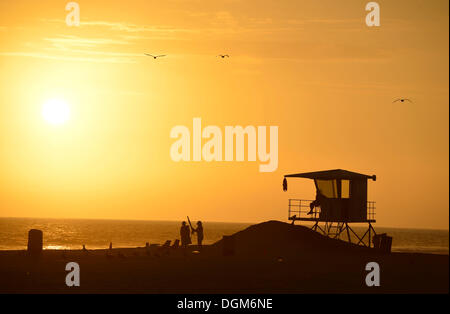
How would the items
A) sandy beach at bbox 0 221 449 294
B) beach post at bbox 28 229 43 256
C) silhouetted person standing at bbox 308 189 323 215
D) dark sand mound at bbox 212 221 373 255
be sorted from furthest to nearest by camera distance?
silhouetted person standing at bbox 308 189 323 215 < dark sand mound at bbox 212 221 373 255 < beach post at bbox 28 229 43 256 < sandy beach at bbox 0 221 449 294

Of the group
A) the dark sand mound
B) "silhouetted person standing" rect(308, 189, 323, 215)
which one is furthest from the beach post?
"silhouetted person standing" rect(308, 189, 323, 215)

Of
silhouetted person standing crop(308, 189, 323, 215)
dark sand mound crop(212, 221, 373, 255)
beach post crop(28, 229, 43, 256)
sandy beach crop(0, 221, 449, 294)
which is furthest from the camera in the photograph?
silhouetted person standing crop(308, 189, 323, 215)

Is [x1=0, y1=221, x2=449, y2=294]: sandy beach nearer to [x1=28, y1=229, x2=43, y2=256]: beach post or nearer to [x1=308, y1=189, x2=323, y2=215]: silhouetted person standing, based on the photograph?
[x1=28, y1=229, x2=43, y2=256]: beach post

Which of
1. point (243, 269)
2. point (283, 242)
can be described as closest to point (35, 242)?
point (243, 269)

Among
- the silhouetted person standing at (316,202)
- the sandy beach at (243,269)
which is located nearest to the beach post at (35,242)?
the sandy beach at (243,269)
